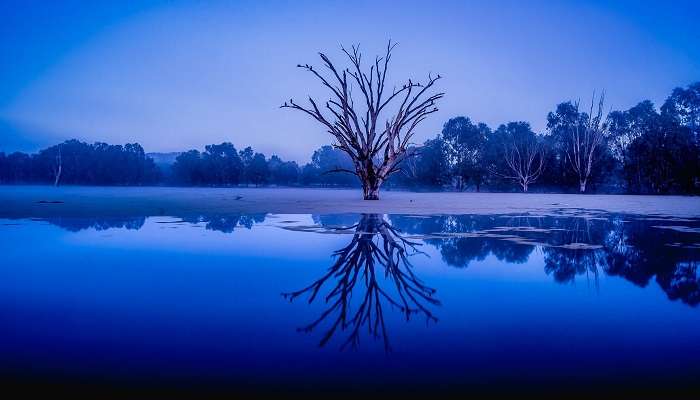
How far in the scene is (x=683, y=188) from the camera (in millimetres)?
38438

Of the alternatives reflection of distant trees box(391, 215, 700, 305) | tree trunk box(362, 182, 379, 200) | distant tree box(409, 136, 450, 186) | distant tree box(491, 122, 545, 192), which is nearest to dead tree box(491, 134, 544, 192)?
distant tree box(491, 122, 545, 192)

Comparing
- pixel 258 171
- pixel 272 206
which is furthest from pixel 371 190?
pixel 258 171

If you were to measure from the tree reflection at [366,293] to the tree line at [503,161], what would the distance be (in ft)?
55.0

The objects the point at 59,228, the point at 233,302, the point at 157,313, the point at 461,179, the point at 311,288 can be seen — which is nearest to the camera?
the point at 157,313

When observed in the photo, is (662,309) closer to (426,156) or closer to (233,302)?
(233,302)

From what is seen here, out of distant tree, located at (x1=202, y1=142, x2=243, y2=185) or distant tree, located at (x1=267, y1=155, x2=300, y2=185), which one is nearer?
distant tree, located at (x1=202, y1=142, x2=243, y2=185)

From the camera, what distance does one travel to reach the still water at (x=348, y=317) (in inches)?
65.2

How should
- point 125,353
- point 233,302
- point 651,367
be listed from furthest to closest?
point 233,302
point 125,353
point 651,367

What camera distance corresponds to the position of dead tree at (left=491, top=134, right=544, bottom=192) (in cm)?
4819

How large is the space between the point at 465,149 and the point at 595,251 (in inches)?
2055

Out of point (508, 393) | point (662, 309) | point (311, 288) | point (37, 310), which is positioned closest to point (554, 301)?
→ point (662, 309)

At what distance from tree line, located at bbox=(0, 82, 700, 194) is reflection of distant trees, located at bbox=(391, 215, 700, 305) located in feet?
47.8

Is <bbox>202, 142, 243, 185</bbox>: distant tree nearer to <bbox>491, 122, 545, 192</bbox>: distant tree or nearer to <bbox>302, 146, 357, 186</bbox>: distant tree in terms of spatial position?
<bbox>302, 146, 357, 186</bbox>: distant tree

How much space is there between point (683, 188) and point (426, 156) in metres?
28.6
